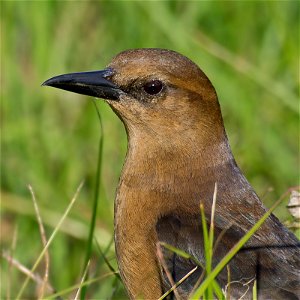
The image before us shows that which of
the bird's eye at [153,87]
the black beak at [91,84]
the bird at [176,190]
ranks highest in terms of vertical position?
the bird's eye at [153,87]

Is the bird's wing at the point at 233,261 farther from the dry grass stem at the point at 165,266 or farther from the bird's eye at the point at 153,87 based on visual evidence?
the bird's eye at the point at 153,87

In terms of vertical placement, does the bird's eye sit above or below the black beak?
above

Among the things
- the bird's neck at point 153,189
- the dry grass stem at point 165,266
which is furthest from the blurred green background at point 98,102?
the dry grass stem at point 165,266

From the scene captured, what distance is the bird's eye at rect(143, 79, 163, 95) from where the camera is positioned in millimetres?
6389

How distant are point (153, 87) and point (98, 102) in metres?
2.83

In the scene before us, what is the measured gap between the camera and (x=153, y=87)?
21.0 feet

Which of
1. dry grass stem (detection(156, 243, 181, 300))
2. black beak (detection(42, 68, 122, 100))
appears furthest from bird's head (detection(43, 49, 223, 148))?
dry grass stem (detection(156, 243, 181, 300))

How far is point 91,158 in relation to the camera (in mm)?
9000

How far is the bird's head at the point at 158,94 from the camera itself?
6.38 m

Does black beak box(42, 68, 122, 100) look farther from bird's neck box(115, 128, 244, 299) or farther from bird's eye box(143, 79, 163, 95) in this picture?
bird's neck box(115, 128, 244, 299)

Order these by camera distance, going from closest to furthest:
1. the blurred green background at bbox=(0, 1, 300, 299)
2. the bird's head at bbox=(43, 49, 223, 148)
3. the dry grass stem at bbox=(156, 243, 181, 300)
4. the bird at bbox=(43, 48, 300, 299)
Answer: the dry grass stem at bbox=(156, 243, 181, 300), the bird at bbox=(43, 48, 300, 299), the bird's head at bbox=(43, 49, 223, 148), the blurred green background at bbox=(0, 1, 300, 299)

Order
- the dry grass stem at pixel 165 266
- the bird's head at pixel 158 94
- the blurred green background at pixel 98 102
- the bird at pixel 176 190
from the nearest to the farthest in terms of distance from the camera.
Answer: the dry grass stem at pixel 165 266 → the bird at pixel 176 190 → the bird's head at pixel 158 94 → the blurred green background at pixel 98 102

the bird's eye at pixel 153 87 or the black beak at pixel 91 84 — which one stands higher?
the bird's eye at pixel 153 87

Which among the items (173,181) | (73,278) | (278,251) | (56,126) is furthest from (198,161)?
(56,126)
